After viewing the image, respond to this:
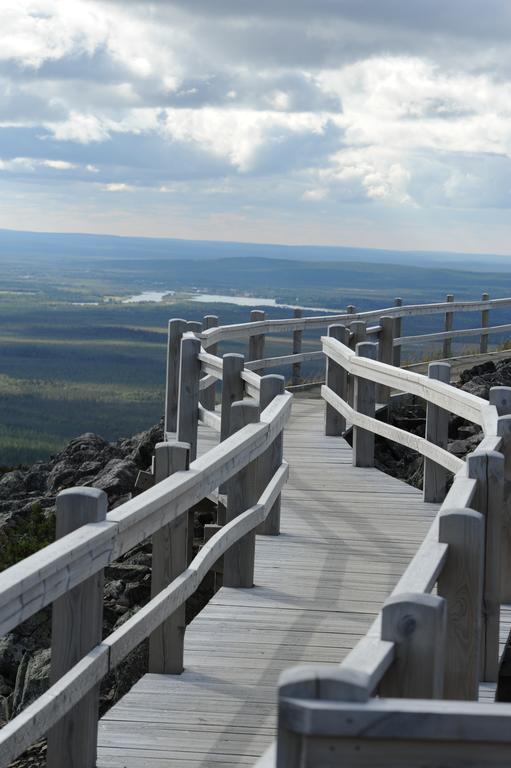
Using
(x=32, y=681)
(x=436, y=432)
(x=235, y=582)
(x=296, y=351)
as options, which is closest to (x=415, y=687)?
(x=235, y=582)

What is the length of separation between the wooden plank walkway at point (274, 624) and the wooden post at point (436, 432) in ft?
0.49

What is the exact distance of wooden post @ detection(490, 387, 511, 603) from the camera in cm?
564

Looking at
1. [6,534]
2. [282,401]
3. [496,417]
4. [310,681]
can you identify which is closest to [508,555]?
[496,417]

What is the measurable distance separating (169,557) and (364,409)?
5.74 metres

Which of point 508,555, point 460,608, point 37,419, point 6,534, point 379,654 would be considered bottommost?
point 37,419

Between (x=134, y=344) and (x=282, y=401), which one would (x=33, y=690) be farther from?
(x=134, y=344)

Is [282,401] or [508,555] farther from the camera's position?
[282,401]

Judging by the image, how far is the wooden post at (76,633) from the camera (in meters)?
3.96

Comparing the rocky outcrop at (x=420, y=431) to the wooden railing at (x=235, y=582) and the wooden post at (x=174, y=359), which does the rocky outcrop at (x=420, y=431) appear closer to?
the wooden post at (x=174, y=359)

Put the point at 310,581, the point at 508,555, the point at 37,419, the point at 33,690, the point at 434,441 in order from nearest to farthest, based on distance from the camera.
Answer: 1. the point at 508,555
2. the point at 310,581
3. the point at 33,690
4. the point at 434,441
5. the point at 37,419

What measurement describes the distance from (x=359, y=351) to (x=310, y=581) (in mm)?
4576

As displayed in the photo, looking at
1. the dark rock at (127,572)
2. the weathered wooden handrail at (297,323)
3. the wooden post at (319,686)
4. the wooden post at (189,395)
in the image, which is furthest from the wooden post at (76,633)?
the weathered wooden handrail at (297,323)

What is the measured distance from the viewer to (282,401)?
7.79m

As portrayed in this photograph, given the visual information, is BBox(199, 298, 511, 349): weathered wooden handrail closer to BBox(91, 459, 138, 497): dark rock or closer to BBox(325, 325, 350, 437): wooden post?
BBox(325, 325, 350, 437): wooden post
